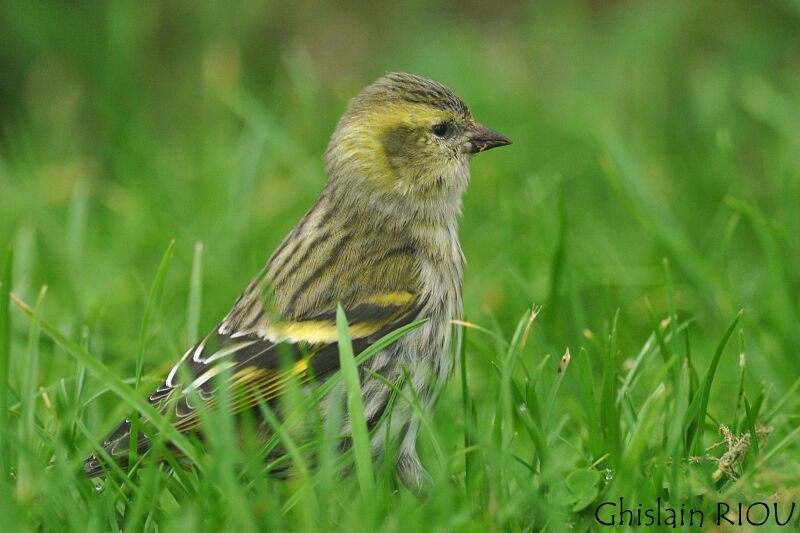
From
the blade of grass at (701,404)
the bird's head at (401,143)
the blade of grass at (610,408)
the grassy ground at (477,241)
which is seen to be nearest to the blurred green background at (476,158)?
the grassy ground at (477,241)

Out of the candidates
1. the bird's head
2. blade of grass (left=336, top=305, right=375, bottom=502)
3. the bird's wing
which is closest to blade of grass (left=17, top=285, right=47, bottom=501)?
the bird's wing

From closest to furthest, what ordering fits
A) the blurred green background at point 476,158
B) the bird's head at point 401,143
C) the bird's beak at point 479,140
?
the bird's head at point 401,143 < the bird's beak at point 479,140 < the blurred green background at point 476,158

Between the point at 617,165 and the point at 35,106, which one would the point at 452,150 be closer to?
the point at 617,165

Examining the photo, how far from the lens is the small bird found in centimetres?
293

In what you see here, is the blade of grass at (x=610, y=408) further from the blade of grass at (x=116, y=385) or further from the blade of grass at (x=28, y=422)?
the blade of grass at (x=28, y=422)

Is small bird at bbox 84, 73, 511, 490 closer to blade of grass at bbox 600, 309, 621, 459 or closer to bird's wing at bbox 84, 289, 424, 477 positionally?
bird's wing at bbox 84, 289, 424, 477

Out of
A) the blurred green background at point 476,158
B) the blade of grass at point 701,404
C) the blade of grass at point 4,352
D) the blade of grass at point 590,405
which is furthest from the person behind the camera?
the blurred green background at point 476,158

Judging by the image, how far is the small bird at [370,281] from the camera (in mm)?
2928

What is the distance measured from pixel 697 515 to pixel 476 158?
3260 mm

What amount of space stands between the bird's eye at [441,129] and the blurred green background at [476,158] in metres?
0.45

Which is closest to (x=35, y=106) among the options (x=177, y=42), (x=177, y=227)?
(x=177, y=42)

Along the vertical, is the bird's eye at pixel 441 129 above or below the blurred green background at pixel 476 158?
above

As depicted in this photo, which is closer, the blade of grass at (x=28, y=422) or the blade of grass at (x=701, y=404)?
the blade of grass at (x=28, y=422)

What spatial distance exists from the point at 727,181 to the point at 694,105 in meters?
1.02
